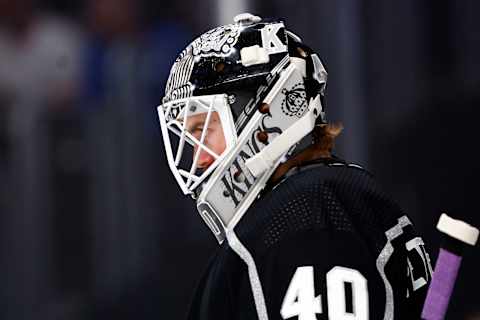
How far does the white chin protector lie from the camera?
73.5 inches

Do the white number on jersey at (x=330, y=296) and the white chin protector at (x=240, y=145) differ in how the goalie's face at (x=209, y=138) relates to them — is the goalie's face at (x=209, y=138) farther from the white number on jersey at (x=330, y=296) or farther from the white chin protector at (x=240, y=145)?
the white number on jersey at (x=330, y=296)

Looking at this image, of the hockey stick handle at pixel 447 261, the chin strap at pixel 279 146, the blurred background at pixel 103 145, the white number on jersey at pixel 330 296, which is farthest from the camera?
the blurred background at pixel 103 145

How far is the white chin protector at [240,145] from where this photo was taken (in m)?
1.87

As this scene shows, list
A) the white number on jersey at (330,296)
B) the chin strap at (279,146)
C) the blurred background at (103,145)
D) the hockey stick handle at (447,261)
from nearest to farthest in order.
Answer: the hockey stick handle at (447,261) < the white number on jersey at (330,296) < the chin strap at (279,146) < the blurred background at (103,145)

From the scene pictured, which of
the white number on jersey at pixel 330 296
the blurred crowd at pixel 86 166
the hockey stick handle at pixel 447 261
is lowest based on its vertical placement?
the blurred crowd at pixel 86 166

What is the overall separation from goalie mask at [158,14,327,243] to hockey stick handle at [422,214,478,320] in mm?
413

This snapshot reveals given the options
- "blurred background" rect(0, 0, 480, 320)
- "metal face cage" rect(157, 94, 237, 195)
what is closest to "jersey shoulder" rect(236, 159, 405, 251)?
"metal face cage" rect(157, 94, 237, 195)

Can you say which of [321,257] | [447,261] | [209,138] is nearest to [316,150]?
[209,138]

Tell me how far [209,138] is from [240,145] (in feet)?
0.21

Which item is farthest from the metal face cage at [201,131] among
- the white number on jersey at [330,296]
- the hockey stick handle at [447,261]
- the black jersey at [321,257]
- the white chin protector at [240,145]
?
the hockey stick handle at [447,261]

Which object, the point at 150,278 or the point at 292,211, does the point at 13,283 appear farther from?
the point at 292,211

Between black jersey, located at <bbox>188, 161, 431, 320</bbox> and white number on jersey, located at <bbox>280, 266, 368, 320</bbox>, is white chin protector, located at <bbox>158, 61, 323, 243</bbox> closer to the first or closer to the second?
black jersey, located at <bbox>188, 161, 431, 320</bbox>

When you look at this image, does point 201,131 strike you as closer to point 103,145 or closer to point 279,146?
point 279,146

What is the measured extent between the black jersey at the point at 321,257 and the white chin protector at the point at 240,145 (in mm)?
56
